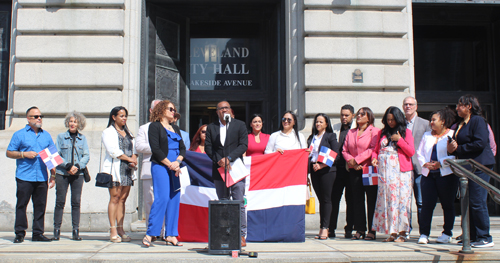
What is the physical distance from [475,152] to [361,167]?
1.65 m

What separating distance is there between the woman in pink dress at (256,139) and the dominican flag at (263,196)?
433mm

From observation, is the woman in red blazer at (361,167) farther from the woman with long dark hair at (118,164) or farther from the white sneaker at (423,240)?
the woman with long dark hair at (118,164)

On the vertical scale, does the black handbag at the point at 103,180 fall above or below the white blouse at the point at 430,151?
below

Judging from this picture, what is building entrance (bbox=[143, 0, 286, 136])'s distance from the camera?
1089 centimetres

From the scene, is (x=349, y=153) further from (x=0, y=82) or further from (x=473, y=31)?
(x=0, y=82)

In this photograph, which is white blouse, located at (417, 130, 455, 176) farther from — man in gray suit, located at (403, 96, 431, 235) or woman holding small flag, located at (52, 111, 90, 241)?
woman holding small flag, located at (52, 111, 90, 241)

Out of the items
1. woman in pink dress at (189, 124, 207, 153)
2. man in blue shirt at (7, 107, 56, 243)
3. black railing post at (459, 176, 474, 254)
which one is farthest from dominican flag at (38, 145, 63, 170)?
black railing post at (459, 176, 474, 254)

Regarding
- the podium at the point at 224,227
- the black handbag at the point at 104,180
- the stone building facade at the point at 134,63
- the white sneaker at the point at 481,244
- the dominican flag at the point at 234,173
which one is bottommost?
the white sneaker at the point at 481,244

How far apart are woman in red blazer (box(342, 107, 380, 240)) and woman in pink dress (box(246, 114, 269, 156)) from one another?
134 cm

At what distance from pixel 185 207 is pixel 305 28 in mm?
4590

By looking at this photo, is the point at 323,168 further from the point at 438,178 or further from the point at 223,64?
the point at 223,64

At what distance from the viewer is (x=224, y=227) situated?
5.82 m

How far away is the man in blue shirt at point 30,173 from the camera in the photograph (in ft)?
23.7

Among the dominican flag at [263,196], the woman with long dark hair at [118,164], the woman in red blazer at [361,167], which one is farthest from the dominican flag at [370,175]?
the woman with long dark hair at [118,164]
